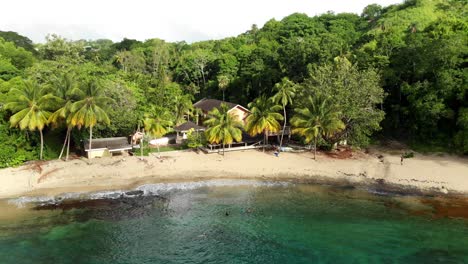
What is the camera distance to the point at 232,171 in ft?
135

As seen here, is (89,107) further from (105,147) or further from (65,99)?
(105,147)

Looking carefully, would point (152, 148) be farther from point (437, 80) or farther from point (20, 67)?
point (437, 80)

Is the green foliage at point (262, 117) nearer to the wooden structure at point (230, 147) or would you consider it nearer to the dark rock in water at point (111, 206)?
the wooden structure at point (230, 147)

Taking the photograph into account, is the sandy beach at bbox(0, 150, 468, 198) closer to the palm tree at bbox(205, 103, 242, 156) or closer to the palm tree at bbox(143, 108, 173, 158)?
the palm tree at bbox(205, 103, 242, 156)

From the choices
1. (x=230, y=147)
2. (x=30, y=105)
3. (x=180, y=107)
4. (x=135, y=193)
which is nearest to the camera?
(x=135, y=193)

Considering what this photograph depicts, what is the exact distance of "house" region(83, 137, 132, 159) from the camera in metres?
41.8

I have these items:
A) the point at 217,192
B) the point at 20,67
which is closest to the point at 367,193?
the point at 217,192

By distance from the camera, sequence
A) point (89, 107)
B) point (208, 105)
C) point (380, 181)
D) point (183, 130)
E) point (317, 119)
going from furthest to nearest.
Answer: point (208, 105) < point (183, 130) < point (317, 119) < point (380, 181) < point (89, 107)

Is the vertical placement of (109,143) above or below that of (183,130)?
below

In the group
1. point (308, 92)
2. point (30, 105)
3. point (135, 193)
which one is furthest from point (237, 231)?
point (30, 105)

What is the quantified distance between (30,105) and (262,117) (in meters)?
27.4

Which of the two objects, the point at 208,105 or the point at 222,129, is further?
the point at 208,105

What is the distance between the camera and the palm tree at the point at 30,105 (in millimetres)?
37094

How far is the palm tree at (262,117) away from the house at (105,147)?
16230 millimetres
